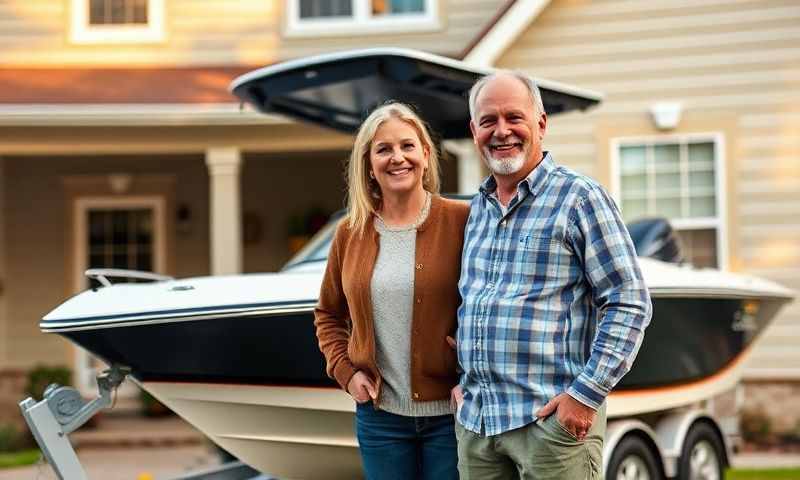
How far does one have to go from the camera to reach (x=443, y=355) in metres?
3.34

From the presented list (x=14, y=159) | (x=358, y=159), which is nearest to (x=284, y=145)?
(x=14, y=159)

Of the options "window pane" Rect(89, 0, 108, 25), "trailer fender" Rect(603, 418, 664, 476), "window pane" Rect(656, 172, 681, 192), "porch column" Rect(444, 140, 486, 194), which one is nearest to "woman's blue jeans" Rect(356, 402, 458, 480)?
"trailer fender" Rect(603, 418, 664, 476)

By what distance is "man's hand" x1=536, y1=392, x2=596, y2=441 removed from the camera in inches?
116

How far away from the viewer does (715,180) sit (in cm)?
967

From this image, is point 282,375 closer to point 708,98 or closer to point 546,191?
A: point 546,191

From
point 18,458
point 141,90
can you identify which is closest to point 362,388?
point 18,458

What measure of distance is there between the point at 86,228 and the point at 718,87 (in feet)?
22.9

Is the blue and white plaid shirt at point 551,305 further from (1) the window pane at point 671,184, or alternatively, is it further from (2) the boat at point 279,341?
(1) the window pane at point 671,184

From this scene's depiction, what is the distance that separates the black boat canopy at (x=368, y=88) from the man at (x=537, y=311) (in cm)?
255

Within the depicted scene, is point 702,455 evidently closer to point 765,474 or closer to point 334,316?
point 765,474

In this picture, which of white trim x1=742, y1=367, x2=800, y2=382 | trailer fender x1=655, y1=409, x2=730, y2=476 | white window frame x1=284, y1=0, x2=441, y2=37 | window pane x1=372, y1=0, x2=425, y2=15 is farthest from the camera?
window pane x1=372, y1=0, x2=425, y2=15

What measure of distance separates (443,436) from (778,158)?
23.4 ft

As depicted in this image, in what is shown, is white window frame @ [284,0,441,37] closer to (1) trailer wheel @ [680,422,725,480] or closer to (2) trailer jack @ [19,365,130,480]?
(1) trailer wheel @ [680,422,725,480]

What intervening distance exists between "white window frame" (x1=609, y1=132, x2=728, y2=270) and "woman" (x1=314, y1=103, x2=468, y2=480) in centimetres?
643
